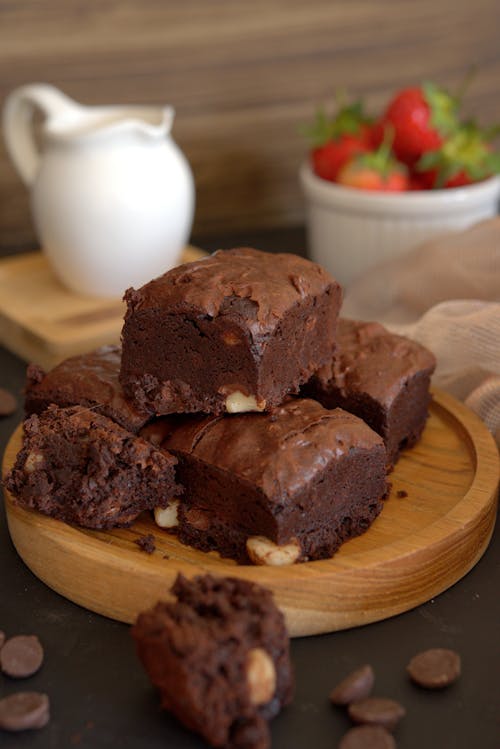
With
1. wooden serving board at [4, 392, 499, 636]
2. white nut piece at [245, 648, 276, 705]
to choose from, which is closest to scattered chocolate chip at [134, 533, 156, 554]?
wooden serving board at [4, 392, 499, 636]

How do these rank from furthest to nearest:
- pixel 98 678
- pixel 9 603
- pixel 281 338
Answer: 1. pixel 281 338
2. pixel 9 603
3. pixel 98 678

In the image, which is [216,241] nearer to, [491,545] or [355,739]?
[491,545]

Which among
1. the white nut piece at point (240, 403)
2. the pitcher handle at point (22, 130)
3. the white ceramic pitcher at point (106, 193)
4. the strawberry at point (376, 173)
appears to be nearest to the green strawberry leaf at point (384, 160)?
the strawberry at point (376, 173)

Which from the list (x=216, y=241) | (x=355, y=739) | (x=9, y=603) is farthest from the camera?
(x=216, y=241)

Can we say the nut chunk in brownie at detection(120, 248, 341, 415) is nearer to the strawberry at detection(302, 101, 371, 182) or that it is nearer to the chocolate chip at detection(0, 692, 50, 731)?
the chocolate chip at detection(0, 692, 50, 731)

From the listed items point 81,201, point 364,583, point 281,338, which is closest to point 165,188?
point 81,201

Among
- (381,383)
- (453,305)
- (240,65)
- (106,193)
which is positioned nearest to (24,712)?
(381,383)
